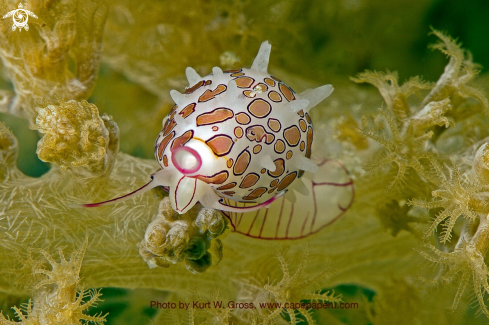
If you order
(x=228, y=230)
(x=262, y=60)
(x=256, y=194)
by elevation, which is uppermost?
(x=262, y=60)

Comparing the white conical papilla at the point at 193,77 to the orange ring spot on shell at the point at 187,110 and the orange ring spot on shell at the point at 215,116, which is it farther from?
the orange ring spot on shell at the point at 215,116

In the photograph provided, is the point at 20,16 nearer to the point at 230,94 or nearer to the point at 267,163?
the point at 230,94

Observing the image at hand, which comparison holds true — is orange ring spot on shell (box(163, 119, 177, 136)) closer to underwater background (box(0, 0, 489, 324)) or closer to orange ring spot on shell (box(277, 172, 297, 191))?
underwater background (box(0, 0, 489, 324))

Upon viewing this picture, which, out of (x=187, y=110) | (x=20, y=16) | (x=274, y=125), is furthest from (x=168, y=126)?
(x=20, y=16)

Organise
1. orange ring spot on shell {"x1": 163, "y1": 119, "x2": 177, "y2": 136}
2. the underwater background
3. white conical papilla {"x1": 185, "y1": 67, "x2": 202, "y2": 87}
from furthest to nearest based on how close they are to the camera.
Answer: white conical papilla {"x1": 185, "y1": 67, "x2": 202, "y2": 87}
the underwater background
orange ring spot on shell {"x1": 163, "y1": 119, "x2": 177, "y2": 136}

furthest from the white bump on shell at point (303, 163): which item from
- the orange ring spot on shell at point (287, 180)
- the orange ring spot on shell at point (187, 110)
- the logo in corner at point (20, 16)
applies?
the logo in corner at point (20, 16)

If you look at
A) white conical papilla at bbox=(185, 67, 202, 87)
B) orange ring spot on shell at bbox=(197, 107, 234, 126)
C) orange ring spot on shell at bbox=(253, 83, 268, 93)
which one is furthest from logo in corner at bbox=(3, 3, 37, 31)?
orange ring spot on shell at bbox=(253, 83, 268, 93)

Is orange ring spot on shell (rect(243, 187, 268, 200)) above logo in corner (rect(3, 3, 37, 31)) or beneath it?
beneath

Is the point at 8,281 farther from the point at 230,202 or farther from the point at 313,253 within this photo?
the point at 313,253

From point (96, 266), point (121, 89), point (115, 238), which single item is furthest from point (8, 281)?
point (121, 89)
